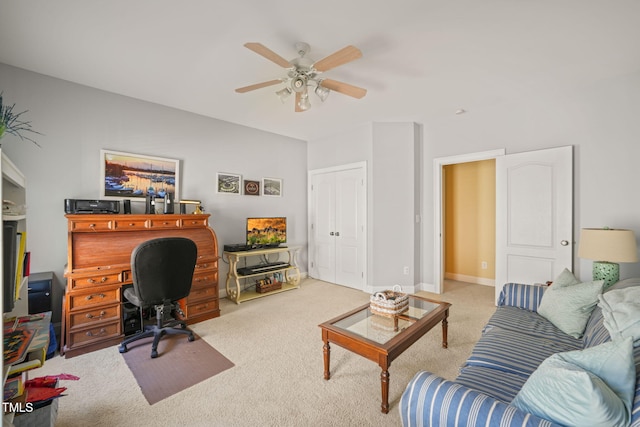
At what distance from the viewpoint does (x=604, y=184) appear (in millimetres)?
2924

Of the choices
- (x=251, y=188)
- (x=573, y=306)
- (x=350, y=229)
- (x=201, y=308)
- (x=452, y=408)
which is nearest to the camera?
(x=452, y=408)

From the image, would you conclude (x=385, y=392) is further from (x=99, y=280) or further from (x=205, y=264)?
(x=99, y=280)

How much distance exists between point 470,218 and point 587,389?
4.48 metres

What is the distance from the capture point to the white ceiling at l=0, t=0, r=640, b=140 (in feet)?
6.19

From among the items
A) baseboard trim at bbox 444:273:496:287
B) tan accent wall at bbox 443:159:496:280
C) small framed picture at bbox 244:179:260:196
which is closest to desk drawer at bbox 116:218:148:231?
small framed picture at bbox 244:179:260:196

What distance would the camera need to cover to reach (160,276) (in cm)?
250

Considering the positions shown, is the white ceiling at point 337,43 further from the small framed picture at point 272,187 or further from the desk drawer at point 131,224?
the small framed picture at point 272,187

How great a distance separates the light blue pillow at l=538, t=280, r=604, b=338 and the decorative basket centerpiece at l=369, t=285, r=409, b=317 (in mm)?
1035

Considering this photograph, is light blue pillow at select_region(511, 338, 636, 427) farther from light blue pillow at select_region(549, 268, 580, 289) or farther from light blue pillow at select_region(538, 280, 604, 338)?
light blue pillow at select_region(549, 268, 580, 289)

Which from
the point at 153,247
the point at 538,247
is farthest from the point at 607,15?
the point at 153,247

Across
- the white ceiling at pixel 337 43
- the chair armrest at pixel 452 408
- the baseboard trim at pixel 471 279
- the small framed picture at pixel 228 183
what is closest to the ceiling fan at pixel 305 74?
the white ceiling at pixel 337 43

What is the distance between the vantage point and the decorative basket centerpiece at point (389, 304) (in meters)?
2.18

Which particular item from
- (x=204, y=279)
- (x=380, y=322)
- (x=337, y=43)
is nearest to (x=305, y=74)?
(x=337, y=43)

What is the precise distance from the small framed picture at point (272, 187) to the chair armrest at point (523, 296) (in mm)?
3573
